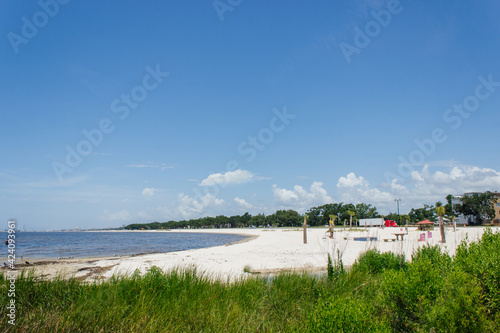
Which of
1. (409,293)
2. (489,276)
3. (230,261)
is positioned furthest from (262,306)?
A: (230,261)

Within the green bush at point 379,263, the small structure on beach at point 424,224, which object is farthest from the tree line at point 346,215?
the green bush at point 379,263

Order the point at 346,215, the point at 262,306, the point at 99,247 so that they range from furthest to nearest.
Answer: the point at 346,215 < the point at 99,247 < the point at 262,306

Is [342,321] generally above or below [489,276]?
below

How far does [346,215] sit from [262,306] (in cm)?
12080

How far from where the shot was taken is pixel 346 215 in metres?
120

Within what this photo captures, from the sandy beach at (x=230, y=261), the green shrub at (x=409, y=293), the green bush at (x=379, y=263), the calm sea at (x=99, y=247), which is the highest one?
the green shrub at (x=409, y=293)

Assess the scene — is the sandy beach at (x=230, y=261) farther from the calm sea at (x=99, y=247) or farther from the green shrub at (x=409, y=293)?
the calm sea at (x=99, y=247)

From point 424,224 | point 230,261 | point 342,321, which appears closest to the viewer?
point 342,321

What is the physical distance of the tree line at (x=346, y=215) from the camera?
77.1 meters

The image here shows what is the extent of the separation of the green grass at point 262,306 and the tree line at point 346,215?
28.1 m

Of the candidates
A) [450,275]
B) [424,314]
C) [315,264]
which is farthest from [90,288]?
[315,264]

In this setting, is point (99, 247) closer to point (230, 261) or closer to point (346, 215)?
point (230, 261)

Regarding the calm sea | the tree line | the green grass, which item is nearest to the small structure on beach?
the tree line

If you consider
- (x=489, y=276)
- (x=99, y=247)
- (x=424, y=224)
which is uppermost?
(x=489, y=276)
